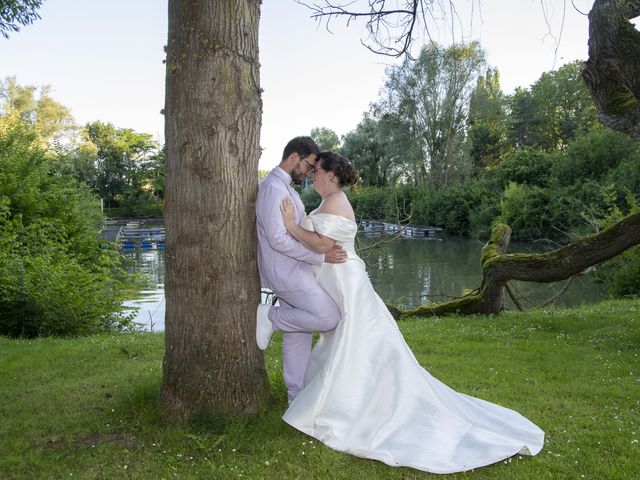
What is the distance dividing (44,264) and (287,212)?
22.2 ft

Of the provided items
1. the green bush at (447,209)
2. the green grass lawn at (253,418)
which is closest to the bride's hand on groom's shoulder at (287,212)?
the green grass lawn at (253,418)

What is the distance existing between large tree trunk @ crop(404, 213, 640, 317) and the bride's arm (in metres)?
5.70

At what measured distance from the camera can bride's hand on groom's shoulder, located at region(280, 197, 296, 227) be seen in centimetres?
392

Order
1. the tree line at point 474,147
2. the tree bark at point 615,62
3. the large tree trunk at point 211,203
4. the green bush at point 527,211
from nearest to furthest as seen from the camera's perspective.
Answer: the large tree trunk at point 211,203
the tree bark at point 615,62
the green bush at point 527,211
the tree line at point 474,147

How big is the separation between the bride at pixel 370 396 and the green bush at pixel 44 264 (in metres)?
6.16

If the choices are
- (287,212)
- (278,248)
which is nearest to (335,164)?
(287,212)

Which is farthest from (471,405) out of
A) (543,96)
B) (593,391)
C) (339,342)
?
(543,96)

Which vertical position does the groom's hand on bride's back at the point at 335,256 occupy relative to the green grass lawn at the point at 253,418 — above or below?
above

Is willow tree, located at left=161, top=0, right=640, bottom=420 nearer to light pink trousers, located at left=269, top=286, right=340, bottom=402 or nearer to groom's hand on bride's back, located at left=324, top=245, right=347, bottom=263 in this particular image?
light pink trousers, located at left=269, top=286, right=340, bottom=402

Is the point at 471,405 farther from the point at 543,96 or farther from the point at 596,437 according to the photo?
the point at 543,96

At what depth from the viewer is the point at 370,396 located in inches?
152

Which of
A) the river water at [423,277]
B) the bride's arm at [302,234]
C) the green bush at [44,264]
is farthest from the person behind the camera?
the river water at [423,277]

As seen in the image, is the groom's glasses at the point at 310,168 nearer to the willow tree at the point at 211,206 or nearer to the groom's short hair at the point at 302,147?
the groom's short hair at the point at 302,147

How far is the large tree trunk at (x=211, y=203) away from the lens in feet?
12.1
